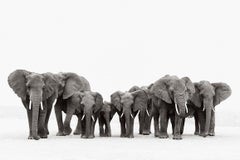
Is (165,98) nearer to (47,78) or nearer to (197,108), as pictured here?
(197,108)

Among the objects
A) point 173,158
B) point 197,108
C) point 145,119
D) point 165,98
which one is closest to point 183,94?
point 165,98

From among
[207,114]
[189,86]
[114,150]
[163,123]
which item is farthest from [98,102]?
[114,150]

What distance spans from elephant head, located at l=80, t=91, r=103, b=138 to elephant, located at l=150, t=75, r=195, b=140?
87.4 inches

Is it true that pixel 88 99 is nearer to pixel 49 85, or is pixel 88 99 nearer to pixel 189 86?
pixel 49 85

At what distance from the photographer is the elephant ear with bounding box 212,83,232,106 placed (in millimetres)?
20667

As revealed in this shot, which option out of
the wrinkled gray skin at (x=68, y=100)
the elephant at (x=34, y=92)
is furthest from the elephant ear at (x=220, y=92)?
the elephant at (x=34, y=92)

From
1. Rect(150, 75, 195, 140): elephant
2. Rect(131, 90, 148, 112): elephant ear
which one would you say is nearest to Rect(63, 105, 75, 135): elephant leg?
Rect(131, 90, 148, 112): elephant ear

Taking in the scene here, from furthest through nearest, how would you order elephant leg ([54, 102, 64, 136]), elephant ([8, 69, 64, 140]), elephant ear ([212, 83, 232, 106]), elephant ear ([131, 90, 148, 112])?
elephant ear ([212, 83, 232, 106])
elephant leg ([54, 102, 64, 136])
elephant ear ([131, 90, 148, 112])
elephant ([8, 69, 64, 140])

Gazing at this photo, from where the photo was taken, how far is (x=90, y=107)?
17.9 m

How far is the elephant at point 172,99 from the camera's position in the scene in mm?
17516

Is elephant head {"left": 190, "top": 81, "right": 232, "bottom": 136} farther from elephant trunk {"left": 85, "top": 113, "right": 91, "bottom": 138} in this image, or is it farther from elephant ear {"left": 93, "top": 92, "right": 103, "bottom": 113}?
elephant trunk {"left": 85, "top": 113, "right": 91, "bottom": 138}

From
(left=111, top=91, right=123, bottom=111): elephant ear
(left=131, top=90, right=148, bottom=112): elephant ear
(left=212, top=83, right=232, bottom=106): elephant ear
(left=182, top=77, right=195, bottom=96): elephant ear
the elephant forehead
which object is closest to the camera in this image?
the elephant forehead

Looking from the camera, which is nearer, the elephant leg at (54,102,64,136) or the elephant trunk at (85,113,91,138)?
the elephant trunk at (85,113,91,138)

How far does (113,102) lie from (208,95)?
392cm
